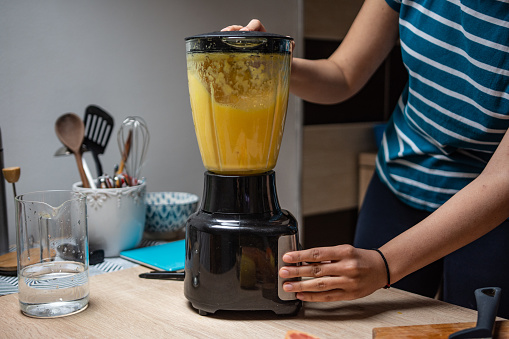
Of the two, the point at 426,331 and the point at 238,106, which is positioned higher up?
the point at 238,106

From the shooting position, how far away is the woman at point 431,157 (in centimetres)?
81

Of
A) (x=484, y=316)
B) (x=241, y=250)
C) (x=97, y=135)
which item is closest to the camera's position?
(x=484, y=316)

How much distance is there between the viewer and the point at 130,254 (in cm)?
109

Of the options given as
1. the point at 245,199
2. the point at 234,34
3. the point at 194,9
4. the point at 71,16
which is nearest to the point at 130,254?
the point at 245,199

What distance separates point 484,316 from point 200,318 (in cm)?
38

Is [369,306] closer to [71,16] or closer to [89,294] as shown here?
[89,294]

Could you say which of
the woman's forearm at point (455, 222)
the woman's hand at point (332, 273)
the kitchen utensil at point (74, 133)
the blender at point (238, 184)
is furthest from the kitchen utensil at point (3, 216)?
the woman's forearm at point (455, 222)

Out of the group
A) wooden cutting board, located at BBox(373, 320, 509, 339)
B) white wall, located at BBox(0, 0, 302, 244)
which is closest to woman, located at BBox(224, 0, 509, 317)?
wooden cutting board, located at BBox(373, 320, 509, 339)

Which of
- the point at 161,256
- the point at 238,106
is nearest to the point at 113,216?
the point at 161,256

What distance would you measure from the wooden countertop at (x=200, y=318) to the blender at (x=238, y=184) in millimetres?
25

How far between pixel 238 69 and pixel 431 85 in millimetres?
474

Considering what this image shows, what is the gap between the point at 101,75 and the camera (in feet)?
4.72

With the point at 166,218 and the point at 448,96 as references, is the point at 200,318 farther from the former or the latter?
the point at 448,96

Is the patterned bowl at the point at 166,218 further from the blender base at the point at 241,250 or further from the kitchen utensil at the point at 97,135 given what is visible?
the blender base at the point at 241,250
